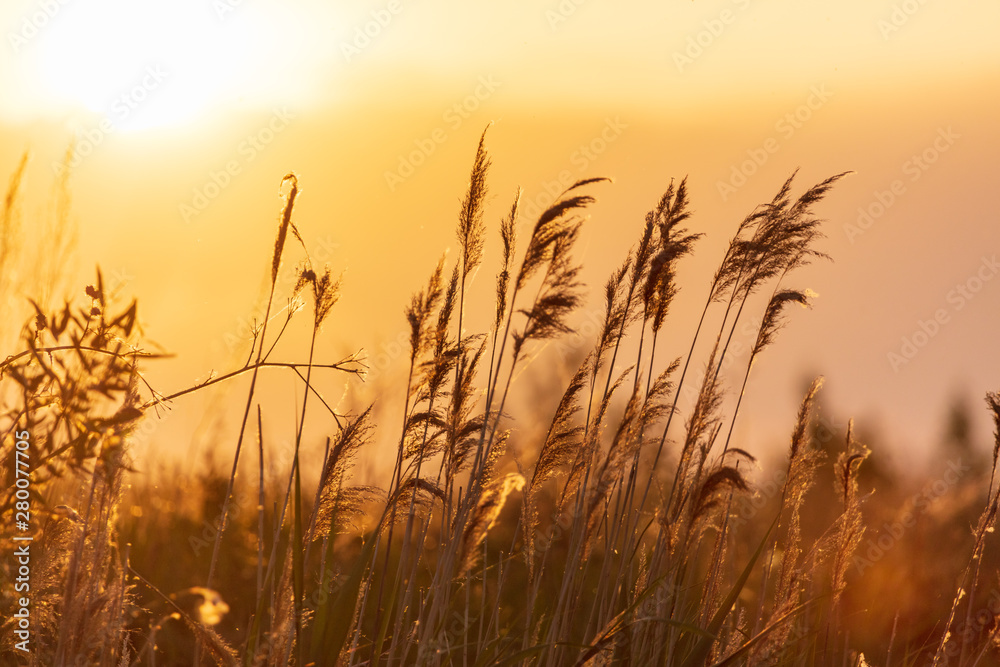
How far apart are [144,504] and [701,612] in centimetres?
355

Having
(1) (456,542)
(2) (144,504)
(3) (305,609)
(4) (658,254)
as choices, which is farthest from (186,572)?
(4) (658,254)

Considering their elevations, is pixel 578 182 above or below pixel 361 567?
above

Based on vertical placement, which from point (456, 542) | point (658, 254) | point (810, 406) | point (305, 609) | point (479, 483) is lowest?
point (305, 609)

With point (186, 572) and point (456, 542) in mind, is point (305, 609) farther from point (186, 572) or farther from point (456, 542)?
point (186, 572)

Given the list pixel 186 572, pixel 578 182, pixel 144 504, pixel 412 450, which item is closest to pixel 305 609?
pixel 412 450

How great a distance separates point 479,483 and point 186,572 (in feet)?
8.44

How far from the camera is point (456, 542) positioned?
102 inches

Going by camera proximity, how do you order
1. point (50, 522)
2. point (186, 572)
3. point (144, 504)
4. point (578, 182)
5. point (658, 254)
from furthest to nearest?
point (144, 504), point (186, 572), point (658, 254), point (578, 182), point (50, 522)

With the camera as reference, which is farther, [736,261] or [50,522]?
[736,261]

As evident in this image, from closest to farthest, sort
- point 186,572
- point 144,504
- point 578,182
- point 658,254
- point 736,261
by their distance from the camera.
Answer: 1. point 578,182
2. point 658,254
3. point 736,261
4. point 186,572
5. point 144,504

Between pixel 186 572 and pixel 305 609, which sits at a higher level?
pixel 186 572

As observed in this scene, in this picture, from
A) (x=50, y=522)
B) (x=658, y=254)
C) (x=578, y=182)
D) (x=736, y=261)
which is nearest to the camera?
(x=50, y=522)

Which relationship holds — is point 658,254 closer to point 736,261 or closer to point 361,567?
point 736,261

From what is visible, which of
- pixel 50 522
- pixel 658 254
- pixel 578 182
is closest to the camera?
pixel 50 522
